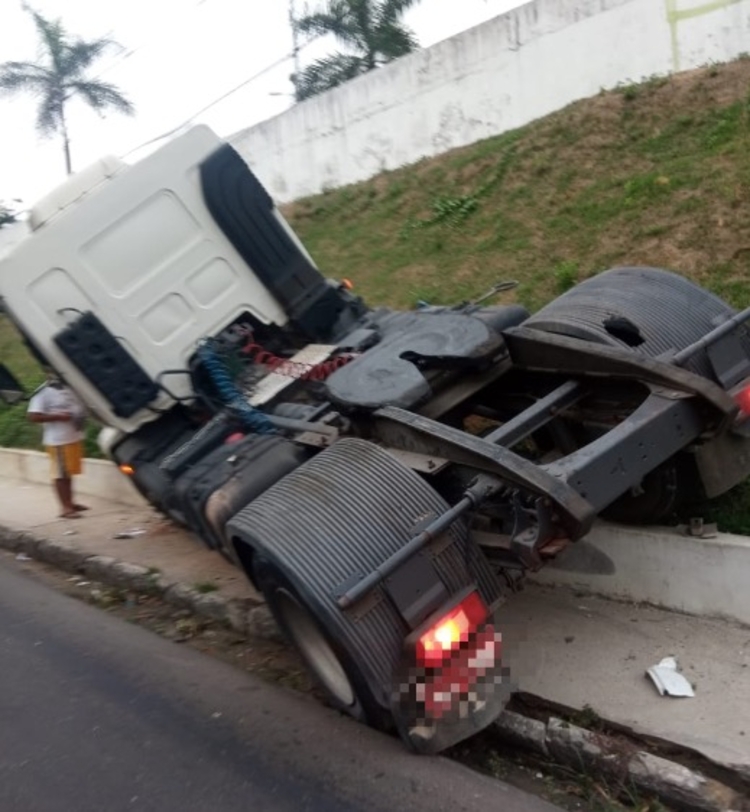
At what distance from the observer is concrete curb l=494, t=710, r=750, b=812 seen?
3.31 m

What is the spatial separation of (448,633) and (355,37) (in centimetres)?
2595

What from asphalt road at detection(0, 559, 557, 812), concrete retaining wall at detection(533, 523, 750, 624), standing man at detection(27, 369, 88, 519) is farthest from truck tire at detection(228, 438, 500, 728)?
standing man at detection(27, 369, 88, 519)

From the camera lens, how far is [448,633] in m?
3.44

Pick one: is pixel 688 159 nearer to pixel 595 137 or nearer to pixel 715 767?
pixel 595 137

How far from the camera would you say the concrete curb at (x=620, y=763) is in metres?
3.31

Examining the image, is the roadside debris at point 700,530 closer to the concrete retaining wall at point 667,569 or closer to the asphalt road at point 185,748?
the concrete retaining wall at point 667,569

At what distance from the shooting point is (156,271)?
6102 mm

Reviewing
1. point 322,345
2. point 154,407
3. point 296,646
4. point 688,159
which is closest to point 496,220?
point 688,159

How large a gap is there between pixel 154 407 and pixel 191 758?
2429 mm

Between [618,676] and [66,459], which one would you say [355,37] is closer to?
[66,459]

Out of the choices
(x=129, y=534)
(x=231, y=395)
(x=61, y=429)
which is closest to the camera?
(x=231, y=395)

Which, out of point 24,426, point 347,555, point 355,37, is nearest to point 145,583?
point 347,555

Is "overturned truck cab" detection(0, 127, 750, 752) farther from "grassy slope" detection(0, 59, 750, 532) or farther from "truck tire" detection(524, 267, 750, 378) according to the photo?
"grassy slope" detection(0, 59, 750, 532)

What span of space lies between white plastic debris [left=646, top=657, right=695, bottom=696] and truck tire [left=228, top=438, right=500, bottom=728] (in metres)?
0.84
